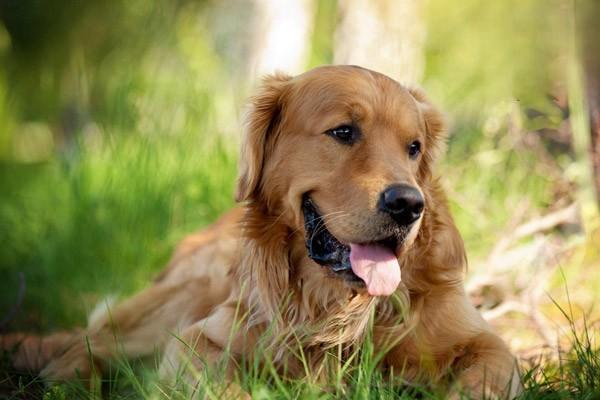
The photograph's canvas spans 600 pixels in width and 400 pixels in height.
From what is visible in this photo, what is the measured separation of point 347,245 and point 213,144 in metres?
3.10

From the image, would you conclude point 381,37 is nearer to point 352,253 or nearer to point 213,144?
point 213,144

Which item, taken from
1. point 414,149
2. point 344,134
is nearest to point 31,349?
point 344,134

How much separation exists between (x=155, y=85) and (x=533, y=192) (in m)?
2.81

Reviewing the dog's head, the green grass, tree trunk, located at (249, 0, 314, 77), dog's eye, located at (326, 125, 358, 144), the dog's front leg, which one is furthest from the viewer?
tree trunk, located at (249, 0, 314, 77)

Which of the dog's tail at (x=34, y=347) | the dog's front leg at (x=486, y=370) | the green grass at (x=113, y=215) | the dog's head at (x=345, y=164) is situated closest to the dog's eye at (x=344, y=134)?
the dog's head at (x=345, y=164)

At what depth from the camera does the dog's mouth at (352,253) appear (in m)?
2.77

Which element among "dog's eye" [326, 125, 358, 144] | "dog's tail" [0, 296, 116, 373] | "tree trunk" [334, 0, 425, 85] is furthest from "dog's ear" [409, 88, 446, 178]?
"tree trunk" [334, 0, 425, 85]

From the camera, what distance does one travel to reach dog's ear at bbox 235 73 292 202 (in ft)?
10.3

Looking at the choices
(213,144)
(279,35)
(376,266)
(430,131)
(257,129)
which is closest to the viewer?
(376,266)

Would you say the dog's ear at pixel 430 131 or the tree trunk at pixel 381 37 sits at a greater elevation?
the tree trunk at pixel 381 37

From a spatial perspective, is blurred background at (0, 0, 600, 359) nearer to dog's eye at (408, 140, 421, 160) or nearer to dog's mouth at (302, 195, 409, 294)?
dog's eye at (408, 140, 421, 160)

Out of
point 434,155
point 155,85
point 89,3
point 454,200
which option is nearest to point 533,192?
point 454,200

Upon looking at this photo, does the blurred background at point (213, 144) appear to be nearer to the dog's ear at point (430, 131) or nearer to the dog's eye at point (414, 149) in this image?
the dog's ear at point (430, 131)

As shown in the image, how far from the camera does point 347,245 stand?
2.83 m
